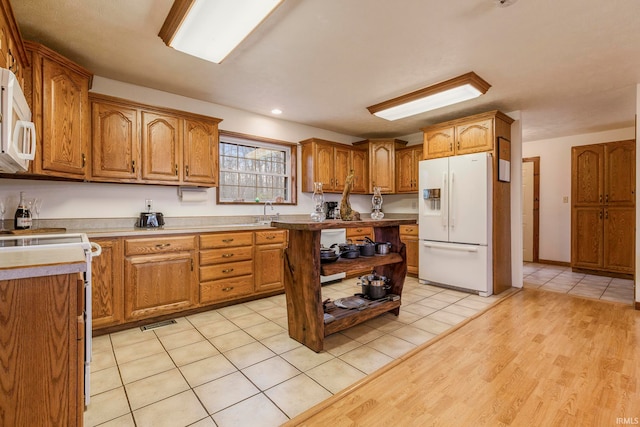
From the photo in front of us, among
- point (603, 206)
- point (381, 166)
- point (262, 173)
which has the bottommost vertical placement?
point (603, 206)

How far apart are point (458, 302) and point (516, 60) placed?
2.60 m

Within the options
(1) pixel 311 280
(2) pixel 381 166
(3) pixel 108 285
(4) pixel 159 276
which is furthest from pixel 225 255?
(2) pixel 381 166

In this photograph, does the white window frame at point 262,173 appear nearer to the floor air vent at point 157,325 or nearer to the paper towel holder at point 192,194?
the paper towel holder at point 192,194

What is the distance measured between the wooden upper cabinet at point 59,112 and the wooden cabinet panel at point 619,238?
721 cm

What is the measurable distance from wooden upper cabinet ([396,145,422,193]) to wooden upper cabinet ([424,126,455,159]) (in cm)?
61

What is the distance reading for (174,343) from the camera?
250 centimetres

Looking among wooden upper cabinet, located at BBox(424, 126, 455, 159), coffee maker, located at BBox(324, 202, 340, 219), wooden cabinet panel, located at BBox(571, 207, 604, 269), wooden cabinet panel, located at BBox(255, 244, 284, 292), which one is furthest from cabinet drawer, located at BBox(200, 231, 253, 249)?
wooden cabinet panel, located at BBox(571, 207, 604, 269)

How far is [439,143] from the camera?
427 cm

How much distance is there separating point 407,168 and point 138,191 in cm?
406

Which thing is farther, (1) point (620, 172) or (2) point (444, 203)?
(1) point (620, 172)

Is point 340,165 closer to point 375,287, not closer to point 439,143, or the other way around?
point 439,143

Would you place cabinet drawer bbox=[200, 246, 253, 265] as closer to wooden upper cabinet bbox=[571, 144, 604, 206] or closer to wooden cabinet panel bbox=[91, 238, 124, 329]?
wooden cabinet panel bbox=[91, 238, 124, 329]

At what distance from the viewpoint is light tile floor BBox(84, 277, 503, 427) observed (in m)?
1.66

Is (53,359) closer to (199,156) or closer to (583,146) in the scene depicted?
(199,156)
